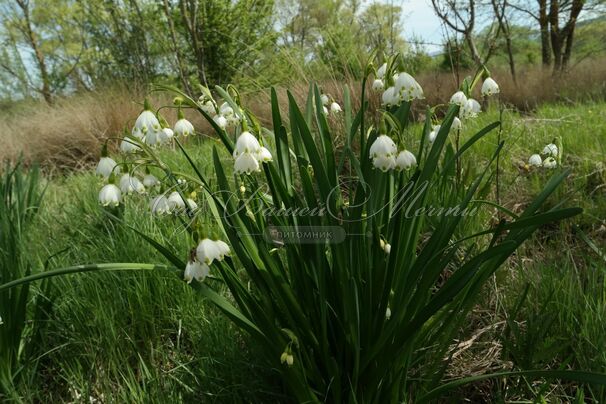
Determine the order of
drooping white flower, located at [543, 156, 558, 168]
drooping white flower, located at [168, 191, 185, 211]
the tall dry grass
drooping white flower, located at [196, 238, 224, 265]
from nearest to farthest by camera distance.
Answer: drooping white flower, located at [196, 238, 224, 265] → drooping white flower, located at [168, 191, 185, 211] → drooping white flower, located at [543, 156, 558, 168] → the tall dry grass

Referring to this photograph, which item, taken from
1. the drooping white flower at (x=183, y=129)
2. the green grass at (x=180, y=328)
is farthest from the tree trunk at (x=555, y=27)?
the drooping white flower at (x=183, y=129)

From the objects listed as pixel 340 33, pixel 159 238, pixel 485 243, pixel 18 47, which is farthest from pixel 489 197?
pixel 18 47

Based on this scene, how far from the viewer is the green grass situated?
1.28 meters

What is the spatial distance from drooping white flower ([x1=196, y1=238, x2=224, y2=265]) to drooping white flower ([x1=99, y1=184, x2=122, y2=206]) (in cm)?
44

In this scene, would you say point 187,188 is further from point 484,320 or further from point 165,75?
point 165,75

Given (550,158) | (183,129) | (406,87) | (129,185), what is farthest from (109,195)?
(550,158)

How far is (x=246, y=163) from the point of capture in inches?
41.9

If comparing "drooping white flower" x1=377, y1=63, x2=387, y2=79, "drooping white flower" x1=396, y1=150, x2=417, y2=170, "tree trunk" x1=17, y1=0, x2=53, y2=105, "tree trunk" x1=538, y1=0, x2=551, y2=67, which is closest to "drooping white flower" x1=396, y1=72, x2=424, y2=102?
"drooping white flower" x1=396, y1=150, x2=417, y2=170

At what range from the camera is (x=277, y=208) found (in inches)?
48.0

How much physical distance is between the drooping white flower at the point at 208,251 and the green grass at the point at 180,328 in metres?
0.43

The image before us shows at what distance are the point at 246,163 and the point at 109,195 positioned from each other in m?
0.47

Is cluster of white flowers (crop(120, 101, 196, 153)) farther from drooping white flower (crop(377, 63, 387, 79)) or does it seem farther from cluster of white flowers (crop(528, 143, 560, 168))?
cluster of white flowers (crop(528, 143, 560, 168))

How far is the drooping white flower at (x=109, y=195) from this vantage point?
126cm

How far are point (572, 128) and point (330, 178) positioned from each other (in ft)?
10.7
